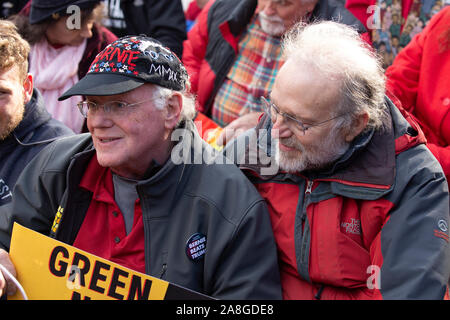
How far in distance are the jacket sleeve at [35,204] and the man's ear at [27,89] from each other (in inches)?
27.9

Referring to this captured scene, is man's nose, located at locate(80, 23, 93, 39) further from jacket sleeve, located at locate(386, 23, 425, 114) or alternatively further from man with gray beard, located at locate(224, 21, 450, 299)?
jacket sleeve, located at locate(386, 23, 425, 114)

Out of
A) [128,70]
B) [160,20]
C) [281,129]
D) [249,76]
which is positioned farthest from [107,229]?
[160,20]

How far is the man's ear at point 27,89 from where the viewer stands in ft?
10.8

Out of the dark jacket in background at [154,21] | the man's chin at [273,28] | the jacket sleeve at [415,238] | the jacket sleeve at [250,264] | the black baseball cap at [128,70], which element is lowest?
the jacket sleeve at [250,264]

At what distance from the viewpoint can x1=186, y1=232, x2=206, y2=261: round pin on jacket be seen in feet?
8.04

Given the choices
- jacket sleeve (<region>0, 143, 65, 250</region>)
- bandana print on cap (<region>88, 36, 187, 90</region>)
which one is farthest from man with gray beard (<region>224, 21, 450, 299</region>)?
jacket sleeve (<region>0, 143, 65, 250</region>)

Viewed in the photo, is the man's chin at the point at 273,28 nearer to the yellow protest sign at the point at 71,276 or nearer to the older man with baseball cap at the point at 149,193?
the older man with baseball cap at the point at 149,193

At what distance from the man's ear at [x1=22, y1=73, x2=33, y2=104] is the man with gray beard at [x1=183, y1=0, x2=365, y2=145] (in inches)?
47.2

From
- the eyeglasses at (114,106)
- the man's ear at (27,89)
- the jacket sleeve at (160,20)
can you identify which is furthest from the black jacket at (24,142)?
the jacket sleeve at (160,20)

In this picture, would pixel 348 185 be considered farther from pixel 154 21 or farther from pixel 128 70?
pixel 154 21

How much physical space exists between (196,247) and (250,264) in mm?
251

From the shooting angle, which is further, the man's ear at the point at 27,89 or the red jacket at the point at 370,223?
the man's ear at the point at 27,89
